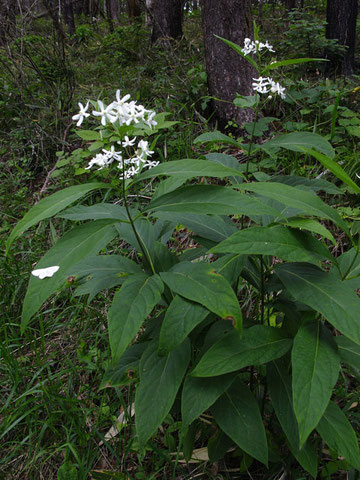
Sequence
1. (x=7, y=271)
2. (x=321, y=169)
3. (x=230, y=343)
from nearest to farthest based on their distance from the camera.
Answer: (x=230, y=343)
(x=7, y=271)
(x=321, y=169)

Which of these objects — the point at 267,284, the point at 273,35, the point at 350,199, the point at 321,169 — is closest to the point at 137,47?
the point at 273,35

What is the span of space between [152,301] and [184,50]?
5.34 meters

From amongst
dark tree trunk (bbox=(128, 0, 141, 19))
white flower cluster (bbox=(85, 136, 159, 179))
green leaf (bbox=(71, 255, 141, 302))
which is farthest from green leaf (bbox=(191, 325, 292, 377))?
dark tree trunk (bbox=(128, 0, 141, 19))

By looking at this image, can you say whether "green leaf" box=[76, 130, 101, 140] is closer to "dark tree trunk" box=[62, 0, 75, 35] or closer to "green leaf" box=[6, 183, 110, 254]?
"green leaf" box=[6, 183, 110, 254]

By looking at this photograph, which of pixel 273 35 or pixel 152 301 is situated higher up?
pixel 273 35

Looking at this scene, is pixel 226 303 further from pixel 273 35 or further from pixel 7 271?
pixel 273 35

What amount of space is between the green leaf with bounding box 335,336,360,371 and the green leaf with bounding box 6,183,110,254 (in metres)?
0.96

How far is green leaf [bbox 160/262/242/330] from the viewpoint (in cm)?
94

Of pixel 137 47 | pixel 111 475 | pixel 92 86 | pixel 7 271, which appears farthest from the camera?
pixel 137 47

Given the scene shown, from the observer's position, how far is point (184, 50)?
537cm

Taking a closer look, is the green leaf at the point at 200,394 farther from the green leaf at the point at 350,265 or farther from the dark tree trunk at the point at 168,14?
the dark tree trunk at the point at 168,14

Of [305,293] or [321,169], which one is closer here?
[305,293]

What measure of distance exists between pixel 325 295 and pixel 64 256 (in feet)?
2.47

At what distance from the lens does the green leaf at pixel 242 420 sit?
3.51 ft
